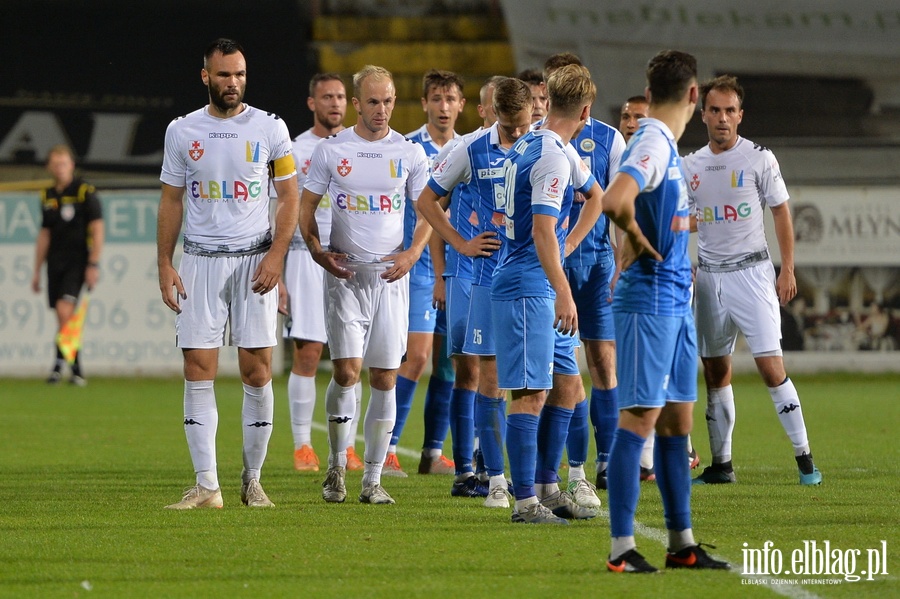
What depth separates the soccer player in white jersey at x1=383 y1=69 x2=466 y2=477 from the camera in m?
8.62

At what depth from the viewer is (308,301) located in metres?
9.25

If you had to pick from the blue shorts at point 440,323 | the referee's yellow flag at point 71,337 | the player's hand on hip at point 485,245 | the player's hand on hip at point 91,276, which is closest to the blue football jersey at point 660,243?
the player's hand on hip at point 485,245

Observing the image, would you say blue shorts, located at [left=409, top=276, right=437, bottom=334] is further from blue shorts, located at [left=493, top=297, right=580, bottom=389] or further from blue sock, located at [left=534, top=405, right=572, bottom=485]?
blue shorts, located at [left=493, top=297, right=580, bottom=389]

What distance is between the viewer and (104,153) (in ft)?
69.1

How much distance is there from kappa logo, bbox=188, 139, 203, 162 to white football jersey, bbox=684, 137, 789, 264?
9.83 feet

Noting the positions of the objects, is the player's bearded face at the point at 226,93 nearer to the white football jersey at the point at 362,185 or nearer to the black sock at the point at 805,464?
the white football jersey at the point at 362,185

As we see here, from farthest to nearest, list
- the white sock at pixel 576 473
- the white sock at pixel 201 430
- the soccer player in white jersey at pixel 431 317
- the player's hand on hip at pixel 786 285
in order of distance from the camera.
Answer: the soccer player in white jersey at pixel 431 317, the player's hand on hip at pixel 786 285, the white sock at pixel 576 473, the white sock at pixel 201 430

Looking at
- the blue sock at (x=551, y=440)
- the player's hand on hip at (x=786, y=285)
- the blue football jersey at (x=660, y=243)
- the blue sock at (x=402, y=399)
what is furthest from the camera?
the blue sock at (x=402, y=399)

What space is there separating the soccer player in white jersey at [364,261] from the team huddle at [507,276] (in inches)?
0.5

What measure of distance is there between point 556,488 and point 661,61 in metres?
2.39

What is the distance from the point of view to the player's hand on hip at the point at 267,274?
6.91 meters

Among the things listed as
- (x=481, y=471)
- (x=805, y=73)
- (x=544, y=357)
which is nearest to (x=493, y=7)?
(x=805, y=73)

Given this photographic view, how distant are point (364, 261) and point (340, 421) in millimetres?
844

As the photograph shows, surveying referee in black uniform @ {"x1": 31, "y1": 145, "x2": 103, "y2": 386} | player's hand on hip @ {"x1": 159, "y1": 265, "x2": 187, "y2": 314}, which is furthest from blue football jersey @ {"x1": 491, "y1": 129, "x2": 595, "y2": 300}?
referee in black uniform @ {"x1": 31, "y1": 145, "x2": 103, "y2": 386}
